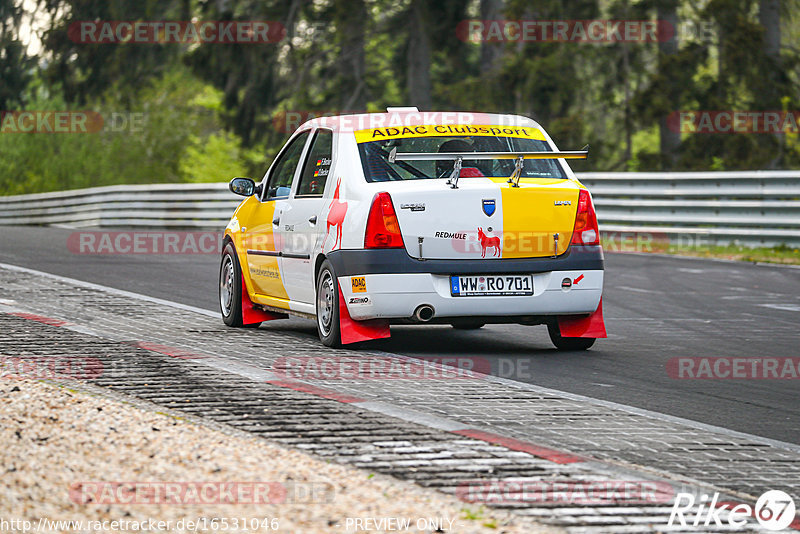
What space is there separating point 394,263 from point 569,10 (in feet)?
84.2

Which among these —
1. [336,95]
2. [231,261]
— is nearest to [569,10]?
[336,95]

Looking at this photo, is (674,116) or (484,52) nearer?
(674,116)

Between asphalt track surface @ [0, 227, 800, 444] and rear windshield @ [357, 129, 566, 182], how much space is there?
1.28 metres

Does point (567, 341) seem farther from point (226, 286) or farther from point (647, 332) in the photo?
point (226, 286)

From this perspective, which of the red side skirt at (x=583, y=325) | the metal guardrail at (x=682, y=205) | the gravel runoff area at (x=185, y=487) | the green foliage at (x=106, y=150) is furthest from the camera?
the green foliage at (x=106, y=150)

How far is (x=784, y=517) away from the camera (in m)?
5.04

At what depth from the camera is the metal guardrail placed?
66.8 ft

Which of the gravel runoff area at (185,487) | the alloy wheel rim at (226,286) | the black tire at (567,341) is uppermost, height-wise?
the alloy wheel rim at (226,286)

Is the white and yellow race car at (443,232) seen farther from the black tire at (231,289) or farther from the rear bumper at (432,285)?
the black tire at (231,289)

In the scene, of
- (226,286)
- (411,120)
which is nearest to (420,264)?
(411,120)

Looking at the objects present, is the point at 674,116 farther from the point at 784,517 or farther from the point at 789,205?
the point at 784,517

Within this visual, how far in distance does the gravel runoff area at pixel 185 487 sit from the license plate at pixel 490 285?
3200 mm

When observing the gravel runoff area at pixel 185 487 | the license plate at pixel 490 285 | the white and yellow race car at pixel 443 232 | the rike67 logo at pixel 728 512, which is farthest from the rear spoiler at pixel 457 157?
the rike67 logo at pixel 728 512

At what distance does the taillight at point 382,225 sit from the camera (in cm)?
905
